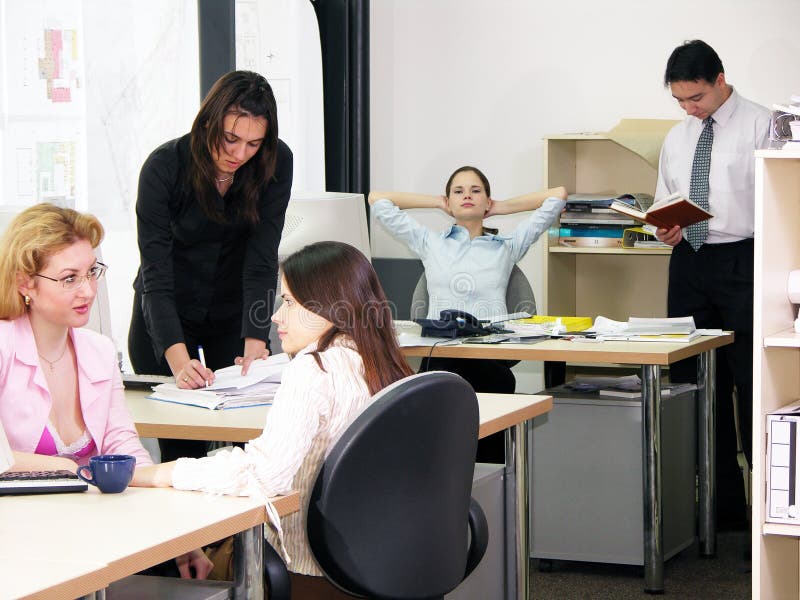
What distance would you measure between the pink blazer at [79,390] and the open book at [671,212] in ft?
7.21

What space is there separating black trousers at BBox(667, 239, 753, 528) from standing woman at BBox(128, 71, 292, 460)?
1774 millimetres

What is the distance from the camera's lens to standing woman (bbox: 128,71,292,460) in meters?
2.80

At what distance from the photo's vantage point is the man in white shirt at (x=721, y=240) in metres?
4.05

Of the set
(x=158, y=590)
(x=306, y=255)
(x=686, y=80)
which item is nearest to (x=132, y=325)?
(x=306, y=255)

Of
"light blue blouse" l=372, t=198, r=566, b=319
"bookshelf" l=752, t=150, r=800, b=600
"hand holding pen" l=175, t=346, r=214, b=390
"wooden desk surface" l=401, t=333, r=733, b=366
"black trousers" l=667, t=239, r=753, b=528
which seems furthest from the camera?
"light blue blouse" l=372, t=198, r=566, b=319

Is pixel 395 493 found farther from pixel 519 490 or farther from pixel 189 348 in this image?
pixel 189 348

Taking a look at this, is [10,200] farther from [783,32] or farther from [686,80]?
[783,32]

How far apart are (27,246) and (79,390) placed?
1.00 feet

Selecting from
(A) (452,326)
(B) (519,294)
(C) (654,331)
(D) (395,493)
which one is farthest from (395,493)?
(B) (519,294)

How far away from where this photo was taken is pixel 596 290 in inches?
221

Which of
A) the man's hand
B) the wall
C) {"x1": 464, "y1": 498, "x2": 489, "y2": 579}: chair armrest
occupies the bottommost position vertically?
{"x1": 464, "y1": 498, "x2": 489, "y2": 579}: chair armrest

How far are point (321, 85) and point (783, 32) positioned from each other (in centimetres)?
232

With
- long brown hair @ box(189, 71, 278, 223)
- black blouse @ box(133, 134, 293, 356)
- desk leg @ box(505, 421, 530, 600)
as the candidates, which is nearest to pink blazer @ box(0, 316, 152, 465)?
black blouse @ box(133, 134, 293, 356)

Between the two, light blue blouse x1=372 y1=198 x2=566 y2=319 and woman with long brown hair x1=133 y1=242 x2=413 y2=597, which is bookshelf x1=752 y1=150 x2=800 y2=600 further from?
light blue blouse x1=372 y1=198 x2=566 y2=319
